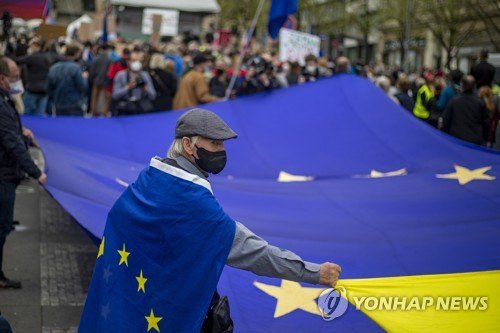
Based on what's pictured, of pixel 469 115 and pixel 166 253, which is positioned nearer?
pixel 166 253

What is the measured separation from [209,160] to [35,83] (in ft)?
37.4

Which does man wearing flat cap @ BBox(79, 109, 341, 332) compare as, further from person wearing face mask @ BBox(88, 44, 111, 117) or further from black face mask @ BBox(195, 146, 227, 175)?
person wearing face mask @ BBox(88, 44, 111, 117)

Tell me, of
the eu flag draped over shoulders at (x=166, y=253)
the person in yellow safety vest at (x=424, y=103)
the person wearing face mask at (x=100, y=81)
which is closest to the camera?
the eu flag draped over shoulders at (x=166, y=253)

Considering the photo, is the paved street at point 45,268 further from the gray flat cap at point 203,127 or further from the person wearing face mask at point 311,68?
the person wearing face mask at point 311,68

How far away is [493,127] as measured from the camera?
516 inches

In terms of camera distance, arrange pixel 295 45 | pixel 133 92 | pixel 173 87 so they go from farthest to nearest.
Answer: pixel 295 45
pixel 173 87
pixel 133 92

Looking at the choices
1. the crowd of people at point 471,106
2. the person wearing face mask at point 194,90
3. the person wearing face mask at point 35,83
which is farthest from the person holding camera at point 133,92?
the crowd of people at point 471,106

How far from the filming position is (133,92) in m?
13.7

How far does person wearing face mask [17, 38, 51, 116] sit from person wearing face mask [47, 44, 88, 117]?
115cm

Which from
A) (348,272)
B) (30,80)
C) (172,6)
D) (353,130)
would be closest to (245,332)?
(348,272)

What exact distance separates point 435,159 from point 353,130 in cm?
120

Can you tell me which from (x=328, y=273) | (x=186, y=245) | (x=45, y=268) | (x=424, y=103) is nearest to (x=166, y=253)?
(x=186, y=245)

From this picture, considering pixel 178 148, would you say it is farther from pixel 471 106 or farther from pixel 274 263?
pixel 471 106

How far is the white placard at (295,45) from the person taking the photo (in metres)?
20.1
